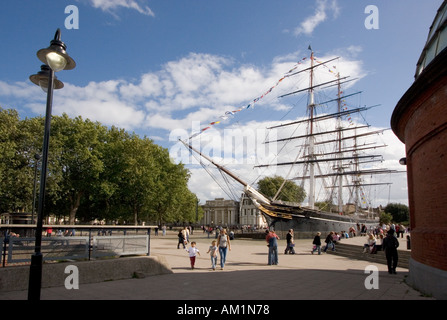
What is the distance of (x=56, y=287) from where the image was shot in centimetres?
795

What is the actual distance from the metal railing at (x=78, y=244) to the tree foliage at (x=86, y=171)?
23636 mm

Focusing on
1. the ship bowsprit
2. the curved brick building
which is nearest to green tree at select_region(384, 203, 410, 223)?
the ship bowsprit

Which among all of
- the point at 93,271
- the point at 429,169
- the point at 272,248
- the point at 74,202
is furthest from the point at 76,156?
the point at 429,169

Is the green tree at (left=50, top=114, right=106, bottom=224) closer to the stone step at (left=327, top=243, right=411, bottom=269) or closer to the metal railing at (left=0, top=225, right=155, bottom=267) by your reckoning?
the stone step at (left=327, top=243, right=411, bottom=269)

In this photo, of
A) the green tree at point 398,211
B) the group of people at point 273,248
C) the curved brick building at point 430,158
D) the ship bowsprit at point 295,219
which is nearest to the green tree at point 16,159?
the group of people at point 273,248

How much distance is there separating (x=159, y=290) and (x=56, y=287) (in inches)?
98.7

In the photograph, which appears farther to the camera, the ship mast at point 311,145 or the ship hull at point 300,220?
the ship mast at point 311,145

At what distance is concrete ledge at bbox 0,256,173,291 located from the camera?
24.2ft

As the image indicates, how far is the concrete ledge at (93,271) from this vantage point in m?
7.38

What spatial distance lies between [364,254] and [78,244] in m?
14.7

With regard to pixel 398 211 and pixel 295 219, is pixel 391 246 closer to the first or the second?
pixel 295 219

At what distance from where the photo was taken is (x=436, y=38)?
30.4ft

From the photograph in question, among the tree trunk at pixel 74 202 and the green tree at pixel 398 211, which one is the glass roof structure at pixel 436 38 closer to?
the tree trunk at pixel 74 202
